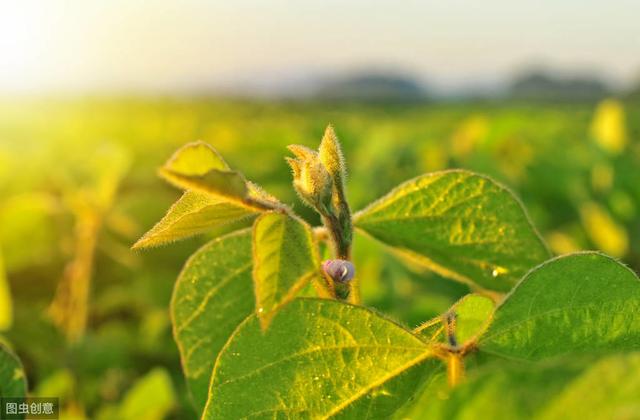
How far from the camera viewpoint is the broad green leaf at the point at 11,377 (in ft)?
2.68

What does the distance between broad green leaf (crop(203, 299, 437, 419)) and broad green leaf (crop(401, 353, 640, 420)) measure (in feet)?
0.44

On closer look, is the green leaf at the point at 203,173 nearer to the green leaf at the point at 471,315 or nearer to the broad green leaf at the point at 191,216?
the broad green leaf at the point at 191,216

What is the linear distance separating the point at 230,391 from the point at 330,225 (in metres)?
0.16

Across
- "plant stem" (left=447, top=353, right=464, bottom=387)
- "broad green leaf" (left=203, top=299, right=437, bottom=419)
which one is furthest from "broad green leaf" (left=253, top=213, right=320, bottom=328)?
"plant stem" (left=447, top=353, right=464, bottom=387)

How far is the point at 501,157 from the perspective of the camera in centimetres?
419

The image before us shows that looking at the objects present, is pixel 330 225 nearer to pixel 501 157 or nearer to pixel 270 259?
pixel 270 259

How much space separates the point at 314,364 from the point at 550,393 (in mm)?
214

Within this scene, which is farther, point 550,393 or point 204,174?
point 204,174

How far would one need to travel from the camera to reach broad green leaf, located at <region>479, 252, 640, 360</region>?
1.94 ft

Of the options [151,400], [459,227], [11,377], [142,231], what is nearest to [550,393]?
[459,227]

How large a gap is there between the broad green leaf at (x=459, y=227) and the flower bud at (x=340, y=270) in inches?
5.9

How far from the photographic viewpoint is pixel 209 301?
0.79m

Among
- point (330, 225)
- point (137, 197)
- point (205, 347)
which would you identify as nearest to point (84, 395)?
point (137, 197)

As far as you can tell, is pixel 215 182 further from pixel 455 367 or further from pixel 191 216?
pixel 455 367
